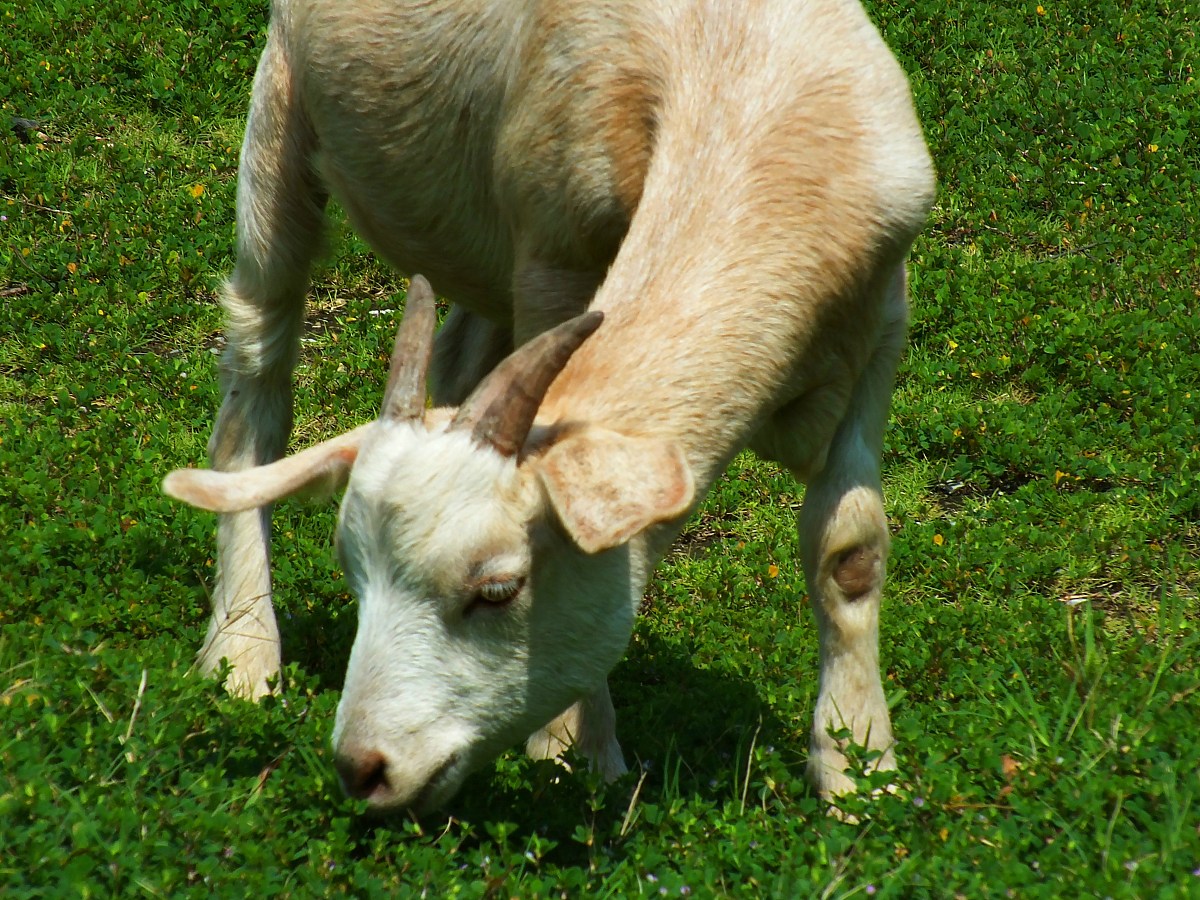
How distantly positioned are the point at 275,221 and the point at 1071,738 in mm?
3555

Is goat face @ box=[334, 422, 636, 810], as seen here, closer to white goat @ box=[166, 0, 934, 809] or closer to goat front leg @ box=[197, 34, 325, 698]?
white goat @ box=[166, 0, 934, 809]

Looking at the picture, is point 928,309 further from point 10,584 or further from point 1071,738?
point 10,584

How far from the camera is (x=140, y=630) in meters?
5.23

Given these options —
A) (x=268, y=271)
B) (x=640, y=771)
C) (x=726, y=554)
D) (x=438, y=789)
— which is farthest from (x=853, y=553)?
(x=268, y=271)

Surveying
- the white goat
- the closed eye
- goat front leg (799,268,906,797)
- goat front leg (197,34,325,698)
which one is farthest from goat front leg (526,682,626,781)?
goat front leg (197,34,325,698)

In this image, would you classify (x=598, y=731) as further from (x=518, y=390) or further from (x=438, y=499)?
(x=518, y=390)

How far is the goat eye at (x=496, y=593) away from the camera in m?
3.71

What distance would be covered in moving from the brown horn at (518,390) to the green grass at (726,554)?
942 mm

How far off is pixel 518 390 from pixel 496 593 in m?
0.49

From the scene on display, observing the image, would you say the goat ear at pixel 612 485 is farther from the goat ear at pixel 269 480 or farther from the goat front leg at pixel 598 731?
the goat front leg at pixel 598 731

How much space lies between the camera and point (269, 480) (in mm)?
3820

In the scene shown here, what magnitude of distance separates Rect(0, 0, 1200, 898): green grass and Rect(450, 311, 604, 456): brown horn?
942 mm

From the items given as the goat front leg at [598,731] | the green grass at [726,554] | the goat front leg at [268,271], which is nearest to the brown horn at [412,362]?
the green grass at [726,554]

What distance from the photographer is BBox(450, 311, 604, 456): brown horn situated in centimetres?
362
